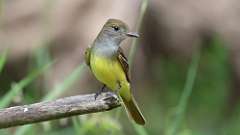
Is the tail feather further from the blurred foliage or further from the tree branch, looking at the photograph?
the blurred foliage

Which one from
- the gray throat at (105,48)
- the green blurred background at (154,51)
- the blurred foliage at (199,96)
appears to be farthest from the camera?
the blurred foliage at (199,96)

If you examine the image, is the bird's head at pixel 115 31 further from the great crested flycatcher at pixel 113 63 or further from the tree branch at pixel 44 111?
the tree branch at pixel 44 111

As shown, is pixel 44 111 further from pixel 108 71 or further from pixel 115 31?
pixel 115 31

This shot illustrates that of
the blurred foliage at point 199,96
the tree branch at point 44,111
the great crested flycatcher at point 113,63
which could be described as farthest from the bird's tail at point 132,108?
the blurred foliage at point 199,96

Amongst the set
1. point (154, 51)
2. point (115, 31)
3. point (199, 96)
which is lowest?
point (199, 96)

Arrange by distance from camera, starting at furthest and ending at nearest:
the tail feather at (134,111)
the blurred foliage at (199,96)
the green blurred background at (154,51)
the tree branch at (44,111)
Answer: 1. the blurred foliage at (199,96)
2. the green blurred background at (154,51)
3. the tail feather at (134,111)
4. the tree branch at (44,111)

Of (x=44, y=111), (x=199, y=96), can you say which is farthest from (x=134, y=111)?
(x=199, y=96)
